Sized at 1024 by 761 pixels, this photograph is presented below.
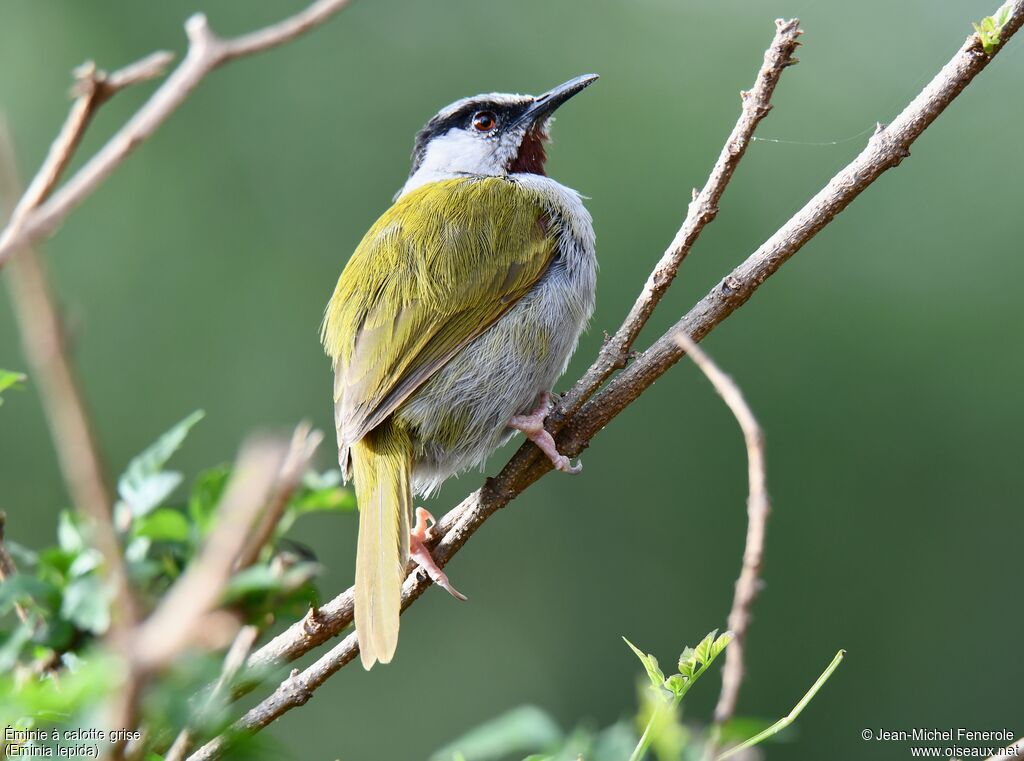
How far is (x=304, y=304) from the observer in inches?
310

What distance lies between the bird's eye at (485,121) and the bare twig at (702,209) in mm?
1982

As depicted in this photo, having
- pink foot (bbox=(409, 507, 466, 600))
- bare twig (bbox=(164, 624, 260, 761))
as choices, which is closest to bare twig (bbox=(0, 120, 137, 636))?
bare twig (bbox=(164, 624, 260, 761))

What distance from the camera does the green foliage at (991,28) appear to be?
2.10m

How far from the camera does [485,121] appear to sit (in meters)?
4.37

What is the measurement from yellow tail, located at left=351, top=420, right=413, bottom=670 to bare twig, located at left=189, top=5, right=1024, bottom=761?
6 centimetres

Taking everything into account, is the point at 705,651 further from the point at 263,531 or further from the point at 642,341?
the point at 642,341

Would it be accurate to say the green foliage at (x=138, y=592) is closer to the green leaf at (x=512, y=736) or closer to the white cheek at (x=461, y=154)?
the green leaf at (x=512, y=736)

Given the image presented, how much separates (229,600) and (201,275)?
7.16 m

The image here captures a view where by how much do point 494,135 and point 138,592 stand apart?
3.61 meters

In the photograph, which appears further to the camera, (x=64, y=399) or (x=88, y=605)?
(x=88, y=605)

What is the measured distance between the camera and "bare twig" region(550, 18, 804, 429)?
7.59 ft

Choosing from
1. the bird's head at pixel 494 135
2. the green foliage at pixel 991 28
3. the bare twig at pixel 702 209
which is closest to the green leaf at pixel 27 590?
the bare twig at pixel 702 209

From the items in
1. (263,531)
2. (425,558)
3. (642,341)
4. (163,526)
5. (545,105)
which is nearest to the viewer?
(263,531)

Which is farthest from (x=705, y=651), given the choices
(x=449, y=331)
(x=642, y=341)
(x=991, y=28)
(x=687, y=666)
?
(x=642, y=341)
